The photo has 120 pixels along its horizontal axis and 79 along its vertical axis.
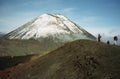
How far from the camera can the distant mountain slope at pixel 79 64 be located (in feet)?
83.3

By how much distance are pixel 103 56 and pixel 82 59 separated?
299cm

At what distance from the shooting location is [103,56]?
2884 centimetres

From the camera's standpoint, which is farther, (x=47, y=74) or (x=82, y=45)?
(x=82, y=45)

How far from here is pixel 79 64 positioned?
27531 mm

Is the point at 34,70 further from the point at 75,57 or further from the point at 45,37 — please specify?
the point at 45,37

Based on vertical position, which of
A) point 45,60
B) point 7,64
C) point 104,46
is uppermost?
point 104,46

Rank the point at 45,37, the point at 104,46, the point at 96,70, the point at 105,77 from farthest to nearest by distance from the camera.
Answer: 1. the point at 45,37
2. the point at 104,46
3. the point at 96,70
4. the point at 105,77

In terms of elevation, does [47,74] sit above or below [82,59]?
below

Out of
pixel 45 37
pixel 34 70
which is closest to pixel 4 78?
pixel 34 70

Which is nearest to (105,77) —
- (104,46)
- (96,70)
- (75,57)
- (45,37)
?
(96,70)

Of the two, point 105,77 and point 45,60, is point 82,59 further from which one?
point 45,60

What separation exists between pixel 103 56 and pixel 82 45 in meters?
4.93

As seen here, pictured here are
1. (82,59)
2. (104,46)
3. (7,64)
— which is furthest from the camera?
(7,64)

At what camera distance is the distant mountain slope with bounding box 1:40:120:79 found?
83.3ft
